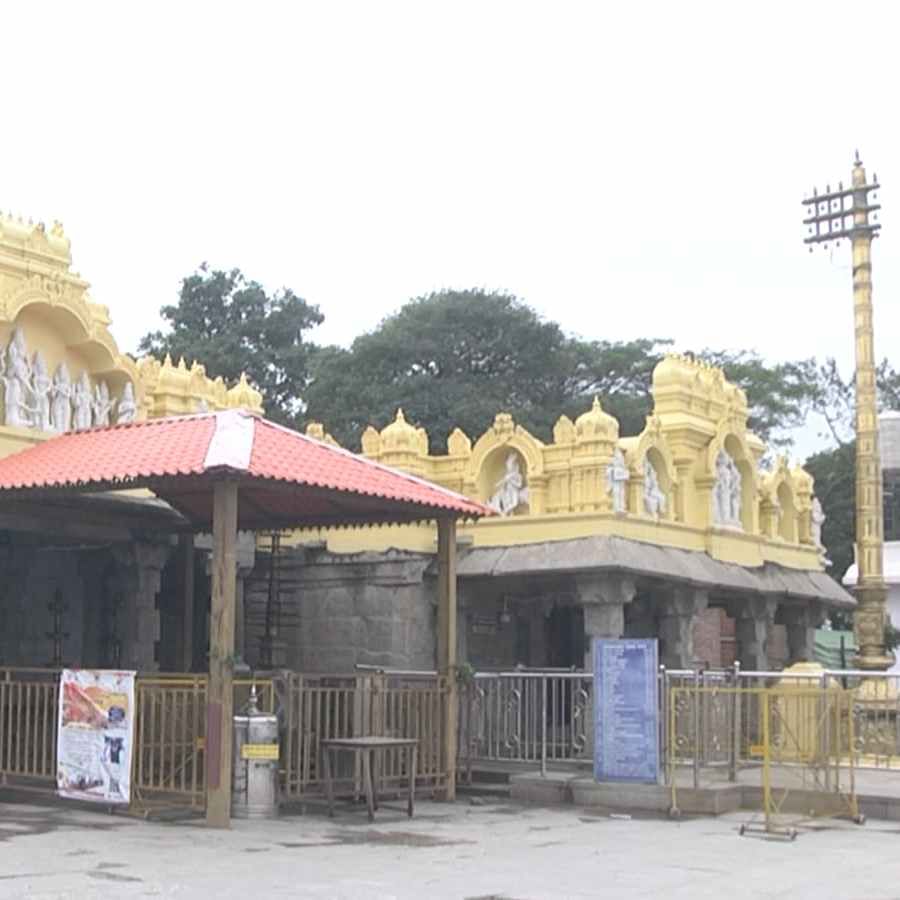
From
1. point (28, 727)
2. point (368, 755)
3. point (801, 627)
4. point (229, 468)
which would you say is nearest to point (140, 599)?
point (28, 727)

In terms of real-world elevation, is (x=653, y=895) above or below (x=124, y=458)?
below

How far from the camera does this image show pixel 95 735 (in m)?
13.9

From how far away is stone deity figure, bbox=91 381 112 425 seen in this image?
18391mm

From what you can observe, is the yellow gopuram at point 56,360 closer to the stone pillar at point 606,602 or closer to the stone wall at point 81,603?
the stone wall at point 81,603

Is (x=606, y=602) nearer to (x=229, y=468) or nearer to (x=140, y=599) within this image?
(x=140, y=599)

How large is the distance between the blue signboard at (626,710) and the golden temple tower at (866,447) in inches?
419

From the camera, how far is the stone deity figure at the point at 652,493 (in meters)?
21.6

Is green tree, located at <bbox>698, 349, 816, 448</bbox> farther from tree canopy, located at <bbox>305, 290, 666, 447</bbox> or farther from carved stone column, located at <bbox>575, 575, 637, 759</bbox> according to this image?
carved stone column, located at <bbox>575, 575, 637, 759</bbox>

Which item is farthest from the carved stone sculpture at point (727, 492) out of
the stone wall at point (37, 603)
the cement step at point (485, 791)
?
the stone wall at point (37, 603)

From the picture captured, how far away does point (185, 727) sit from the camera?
14078mm

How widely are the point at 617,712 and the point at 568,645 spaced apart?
382 inches

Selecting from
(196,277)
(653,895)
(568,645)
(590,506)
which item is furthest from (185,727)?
(196,277)

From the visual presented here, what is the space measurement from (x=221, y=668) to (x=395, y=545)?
24.8ft

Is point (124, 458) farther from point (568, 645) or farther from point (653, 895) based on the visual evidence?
point (568, 645)
